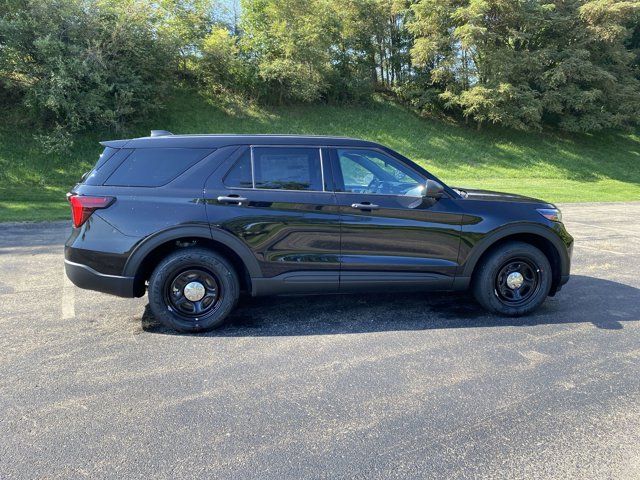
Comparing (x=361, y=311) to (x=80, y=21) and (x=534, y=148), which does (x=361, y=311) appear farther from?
(x=534, y=148)

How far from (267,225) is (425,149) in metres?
20.1

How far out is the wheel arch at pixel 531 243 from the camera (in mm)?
4422

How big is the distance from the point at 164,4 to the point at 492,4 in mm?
16230

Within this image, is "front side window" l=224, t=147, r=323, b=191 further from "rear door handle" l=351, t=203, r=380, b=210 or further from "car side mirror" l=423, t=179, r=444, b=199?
"car side mirror" l=423, t=179, r=444, b=199

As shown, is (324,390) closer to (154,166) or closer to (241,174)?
(241,174)

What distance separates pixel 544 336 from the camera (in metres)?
4.07

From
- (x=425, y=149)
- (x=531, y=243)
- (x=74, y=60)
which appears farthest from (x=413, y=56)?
(x=531, y=243)

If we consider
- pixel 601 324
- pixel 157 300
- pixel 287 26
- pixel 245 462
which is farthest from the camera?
pixel 287 26

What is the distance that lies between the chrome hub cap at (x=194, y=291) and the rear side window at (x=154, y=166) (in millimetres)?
968

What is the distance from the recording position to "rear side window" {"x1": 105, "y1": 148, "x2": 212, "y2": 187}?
4.05 m

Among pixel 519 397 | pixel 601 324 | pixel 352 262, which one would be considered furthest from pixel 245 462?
pixel 601 324

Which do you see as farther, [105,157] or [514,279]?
[514,279]

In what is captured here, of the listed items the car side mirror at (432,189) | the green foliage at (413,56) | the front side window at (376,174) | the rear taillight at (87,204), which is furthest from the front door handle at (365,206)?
the green foliage at (413,56)

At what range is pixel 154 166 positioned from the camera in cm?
411
